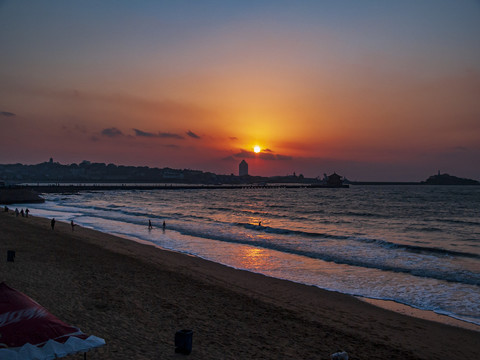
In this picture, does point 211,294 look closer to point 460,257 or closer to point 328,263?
point 328,263

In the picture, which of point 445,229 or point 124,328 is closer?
point 124,328

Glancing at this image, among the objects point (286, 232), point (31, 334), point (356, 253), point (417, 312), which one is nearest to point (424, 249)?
point (356, 253)

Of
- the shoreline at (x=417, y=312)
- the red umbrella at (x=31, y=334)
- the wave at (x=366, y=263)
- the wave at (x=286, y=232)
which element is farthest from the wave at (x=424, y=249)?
the red umbrella at (x=31, y=334)

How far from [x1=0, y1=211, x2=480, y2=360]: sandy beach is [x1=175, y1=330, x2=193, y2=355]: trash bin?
0.59 ft

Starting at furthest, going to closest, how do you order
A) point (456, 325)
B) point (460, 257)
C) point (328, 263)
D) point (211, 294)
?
point (460, 257), point (328, 263), point (211, 294), point (456, 325)

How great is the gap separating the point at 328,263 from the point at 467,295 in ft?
24.5

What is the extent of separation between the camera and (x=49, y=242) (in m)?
22.3

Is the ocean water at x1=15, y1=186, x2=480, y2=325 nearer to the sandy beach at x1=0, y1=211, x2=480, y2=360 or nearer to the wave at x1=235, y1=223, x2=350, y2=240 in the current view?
the wave at x1=235, y1=223, x2=350, y2=240

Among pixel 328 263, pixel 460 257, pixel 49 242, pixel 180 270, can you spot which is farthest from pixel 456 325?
pixel 49 242

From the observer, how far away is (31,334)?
194 inches

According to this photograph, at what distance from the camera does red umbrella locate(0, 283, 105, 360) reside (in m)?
4.78

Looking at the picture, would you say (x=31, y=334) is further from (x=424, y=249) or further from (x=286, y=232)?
(x=286, y=232)

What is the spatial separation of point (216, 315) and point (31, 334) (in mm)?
6700

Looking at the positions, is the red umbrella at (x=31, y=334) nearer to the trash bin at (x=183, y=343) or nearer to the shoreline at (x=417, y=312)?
the trash bin at (x=183, y=343)
